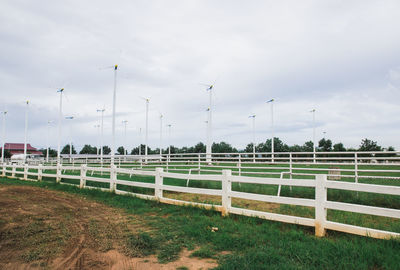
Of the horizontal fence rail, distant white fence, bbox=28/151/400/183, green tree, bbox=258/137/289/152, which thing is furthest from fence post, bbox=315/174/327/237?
green tree, bbox=258/137/289/152

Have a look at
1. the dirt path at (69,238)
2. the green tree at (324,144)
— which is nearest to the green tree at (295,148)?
the green tree at (324,144)

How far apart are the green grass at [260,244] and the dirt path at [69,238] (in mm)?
371

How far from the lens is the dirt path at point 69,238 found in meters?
4.43

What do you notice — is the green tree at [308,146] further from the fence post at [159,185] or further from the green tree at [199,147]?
the fence post at [159,185]

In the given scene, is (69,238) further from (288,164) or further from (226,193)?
(288,164)

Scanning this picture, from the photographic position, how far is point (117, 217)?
7641mm

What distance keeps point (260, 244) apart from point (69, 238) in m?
3.83

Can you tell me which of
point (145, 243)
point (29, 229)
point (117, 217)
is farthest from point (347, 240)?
point (29, 229)

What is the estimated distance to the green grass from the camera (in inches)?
161

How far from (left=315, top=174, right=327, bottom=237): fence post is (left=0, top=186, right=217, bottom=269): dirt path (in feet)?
8.03

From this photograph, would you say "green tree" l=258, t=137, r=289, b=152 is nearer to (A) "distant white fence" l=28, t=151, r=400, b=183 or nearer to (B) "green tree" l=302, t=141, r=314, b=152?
(B) "green tree" l=302, t=141, r=314, b=152

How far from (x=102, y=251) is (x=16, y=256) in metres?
1.41

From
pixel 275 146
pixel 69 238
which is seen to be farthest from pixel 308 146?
pixel 69 238

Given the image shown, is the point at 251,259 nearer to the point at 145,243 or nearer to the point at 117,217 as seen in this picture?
the point at 145,243
